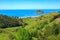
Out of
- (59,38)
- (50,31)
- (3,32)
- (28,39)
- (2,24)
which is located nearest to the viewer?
(28,39)

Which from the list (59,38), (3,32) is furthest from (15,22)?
(59,38)

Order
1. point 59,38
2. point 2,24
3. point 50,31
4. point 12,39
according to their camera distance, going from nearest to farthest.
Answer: point 59,38, point 12,39, point 50,31, point 2,24

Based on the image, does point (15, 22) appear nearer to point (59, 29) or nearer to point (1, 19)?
point (1, 19)

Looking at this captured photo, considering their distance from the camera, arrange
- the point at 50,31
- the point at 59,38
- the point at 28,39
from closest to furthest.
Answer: the point at 28,39 < the point at 59,38 < the point at 50,31

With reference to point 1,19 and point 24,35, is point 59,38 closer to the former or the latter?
point 24,35

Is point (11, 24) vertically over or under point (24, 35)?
under

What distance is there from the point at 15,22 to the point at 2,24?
6.87 meters

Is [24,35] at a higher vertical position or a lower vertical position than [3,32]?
higher

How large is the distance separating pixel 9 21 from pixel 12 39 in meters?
37.2

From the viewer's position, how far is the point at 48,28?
49.8m

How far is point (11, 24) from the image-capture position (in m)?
78.6

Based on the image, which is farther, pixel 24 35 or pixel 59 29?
pixel 59 29

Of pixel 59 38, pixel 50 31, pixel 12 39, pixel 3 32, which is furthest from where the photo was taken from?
pixel 3 32

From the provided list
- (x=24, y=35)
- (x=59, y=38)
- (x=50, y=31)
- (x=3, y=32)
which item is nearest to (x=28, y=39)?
(x=24, y=35)
